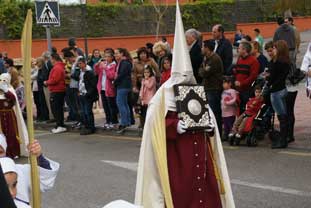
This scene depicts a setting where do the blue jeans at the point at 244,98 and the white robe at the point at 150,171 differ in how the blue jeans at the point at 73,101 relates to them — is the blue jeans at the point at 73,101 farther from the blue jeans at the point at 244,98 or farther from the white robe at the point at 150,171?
the white robe at the point at 150,171

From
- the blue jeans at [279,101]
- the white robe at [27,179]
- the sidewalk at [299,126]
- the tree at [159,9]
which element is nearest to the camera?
the white robe at [27,179]

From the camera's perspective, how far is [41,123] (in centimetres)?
1611

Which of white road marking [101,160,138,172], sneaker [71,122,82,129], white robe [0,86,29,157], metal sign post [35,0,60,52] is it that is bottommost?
sneaker [71,122,82,129]

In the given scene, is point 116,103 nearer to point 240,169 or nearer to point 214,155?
point 240,169

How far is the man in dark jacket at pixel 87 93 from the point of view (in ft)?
44.1

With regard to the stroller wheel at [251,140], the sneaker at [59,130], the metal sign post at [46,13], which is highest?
the metal sign post at [46,13]

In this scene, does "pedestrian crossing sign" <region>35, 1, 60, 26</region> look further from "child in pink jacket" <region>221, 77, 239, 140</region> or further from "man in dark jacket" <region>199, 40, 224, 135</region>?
"child in pink jacket" <region>221, 77, 239, 140</region>

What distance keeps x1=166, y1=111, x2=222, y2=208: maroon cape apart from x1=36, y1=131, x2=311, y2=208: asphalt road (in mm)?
1800

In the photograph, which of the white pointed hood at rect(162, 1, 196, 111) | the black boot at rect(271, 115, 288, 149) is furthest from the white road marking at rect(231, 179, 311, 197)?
the white pointed hood at rect(162, 1, 196, 111)

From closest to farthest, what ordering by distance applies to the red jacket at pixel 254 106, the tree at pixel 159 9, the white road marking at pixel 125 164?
the white road marking at pixel 125 164 < the red jacket at pixel 254 106 < the tree at pixel 159 9

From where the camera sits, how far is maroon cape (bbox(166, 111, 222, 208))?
5309 millimetres

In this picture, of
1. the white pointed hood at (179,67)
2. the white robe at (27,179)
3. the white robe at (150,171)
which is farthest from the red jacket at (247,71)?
the white robe at (27,179)

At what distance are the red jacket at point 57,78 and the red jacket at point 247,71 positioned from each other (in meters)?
4.94

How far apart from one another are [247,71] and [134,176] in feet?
10.5
